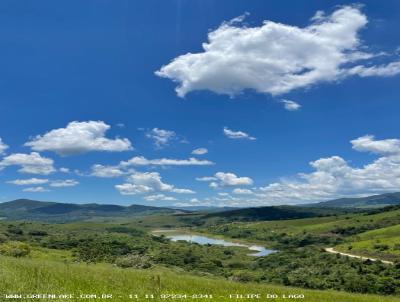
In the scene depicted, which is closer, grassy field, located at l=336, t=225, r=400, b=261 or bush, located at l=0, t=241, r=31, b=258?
bush, located at l=0, t=241, r=31, b=258

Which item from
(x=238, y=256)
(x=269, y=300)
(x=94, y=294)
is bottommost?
(x=238, y=256)

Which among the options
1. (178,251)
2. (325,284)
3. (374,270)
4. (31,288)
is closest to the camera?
(31,288)

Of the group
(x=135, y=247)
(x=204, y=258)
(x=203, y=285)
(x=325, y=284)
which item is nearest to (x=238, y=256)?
(x=204, y=258)

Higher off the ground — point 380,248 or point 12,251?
point 12,251

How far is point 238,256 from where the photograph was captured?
199m

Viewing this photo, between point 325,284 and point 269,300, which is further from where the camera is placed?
point 325,284

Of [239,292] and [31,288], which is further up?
[31,288]

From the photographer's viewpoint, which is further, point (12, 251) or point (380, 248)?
point (380, 248)

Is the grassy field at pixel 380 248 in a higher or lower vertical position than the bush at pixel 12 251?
lower

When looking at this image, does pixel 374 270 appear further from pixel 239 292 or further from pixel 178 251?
pixel 239 292

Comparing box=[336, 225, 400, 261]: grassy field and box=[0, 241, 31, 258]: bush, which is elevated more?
box=[0, 241, 31, 258]: bush

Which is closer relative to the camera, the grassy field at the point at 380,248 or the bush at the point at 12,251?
the bush at the point at 12,251

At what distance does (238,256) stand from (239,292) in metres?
183

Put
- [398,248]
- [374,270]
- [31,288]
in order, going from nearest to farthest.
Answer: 1. [31,288]
2. [374,270]
3. [398,248]
